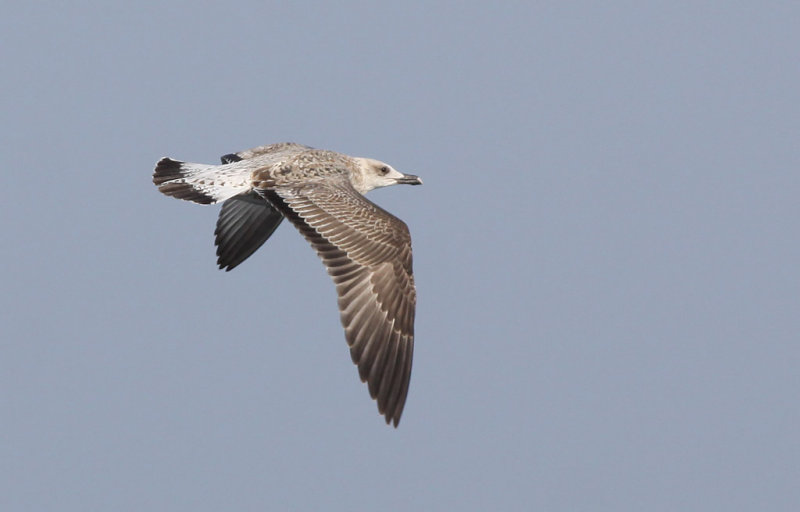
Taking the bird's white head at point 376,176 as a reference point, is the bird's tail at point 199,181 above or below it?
below

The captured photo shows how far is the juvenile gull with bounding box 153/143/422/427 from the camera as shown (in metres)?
11.6

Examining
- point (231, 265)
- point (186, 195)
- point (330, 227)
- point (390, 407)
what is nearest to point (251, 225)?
point (231, 265)

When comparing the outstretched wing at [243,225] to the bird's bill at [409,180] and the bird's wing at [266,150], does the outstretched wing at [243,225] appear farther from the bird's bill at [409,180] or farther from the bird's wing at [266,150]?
the bird's bill at [409,180]

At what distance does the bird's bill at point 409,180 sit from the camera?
47.6ft

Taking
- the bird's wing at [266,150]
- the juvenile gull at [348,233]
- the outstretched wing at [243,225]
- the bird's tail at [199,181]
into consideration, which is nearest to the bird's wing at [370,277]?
the juvenile gull at [348,233]

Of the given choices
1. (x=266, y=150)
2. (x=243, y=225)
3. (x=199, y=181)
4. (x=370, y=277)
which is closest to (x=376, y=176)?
(x=266, y=150)

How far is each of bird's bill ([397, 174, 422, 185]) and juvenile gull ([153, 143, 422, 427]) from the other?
2.23 ft

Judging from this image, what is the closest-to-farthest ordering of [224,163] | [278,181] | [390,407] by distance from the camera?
[390,407]
[278,181]
[224,163]

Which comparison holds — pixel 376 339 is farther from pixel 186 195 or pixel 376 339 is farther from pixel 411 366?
pixel 186 195

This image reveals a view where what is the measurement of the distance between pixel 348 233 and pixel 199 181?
195 cm

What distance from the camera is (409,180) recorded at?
14531 mm

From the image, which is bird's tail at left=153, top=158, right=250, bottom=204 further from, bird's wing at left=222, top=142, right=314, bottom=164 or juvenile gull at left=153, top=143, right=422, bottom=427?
bird's wing at left=222, top=142, right=314, bottom=164

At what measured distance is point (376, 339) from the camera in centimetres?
1169

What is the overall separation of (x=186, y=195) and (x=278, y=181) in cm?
95
